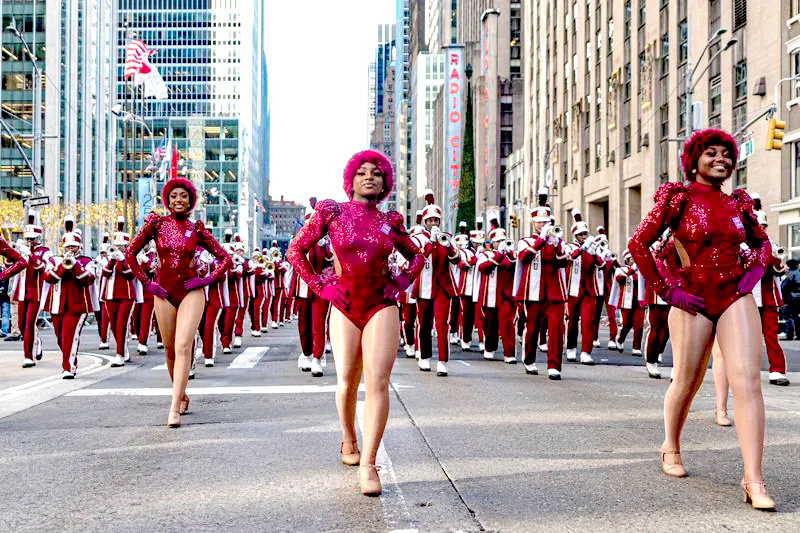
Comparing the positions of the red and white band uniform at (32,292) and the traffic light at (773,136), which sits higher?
the traffic light at (773,136)

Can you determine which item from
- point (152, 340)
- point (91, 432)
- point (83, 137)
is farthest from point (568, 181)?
point (91, 432)

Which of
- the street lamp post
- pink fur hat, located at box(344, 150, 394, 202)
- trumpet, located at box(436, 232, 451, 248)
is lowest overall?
trumpet, located at box(436, 232, 451, 248)

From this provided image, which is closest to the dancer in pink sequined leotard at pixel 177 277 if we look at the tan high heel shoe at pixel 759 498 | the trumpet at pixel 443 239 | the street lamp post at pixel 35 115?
the tan high heel shoe at pixel 759 498

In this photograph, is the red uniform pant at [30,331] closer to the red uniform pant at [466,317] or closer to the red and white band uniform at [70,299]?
the red and white band uniform at [70,299]

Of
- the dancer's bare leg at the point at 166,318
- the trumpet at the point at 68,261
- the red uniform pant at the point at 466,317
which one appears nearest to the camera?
the dancer's bare leg at the point at 166,318

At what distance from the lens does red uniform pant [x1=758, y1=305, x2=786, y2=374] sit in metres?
12.4

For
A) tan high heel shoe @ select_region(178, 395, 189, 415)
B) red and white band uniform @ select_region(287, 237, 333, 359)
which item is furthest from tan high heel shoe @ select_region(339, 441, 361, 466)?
red and white band uniform @ select_region(287, 237, 333, 359)

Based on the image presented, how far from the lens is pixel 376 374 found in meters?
5.55

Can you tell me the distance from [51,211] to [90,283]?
48117mm

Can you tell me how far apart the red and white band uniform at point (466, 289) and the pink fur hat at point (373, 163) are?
34.2 ft

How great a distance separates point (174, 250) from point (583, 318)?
8908mm

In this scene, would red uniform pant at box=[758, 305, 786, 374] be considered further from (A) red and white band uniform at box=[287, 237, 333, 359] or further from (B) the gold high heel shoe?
(A) red and white band uniform at box=[287, 237, 333, 359]

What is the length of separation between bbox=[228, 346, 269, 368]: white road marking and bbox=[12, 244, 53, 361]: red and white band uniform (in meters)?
2.88

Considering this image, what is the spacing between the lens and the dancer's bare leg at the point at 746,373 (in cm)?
518
